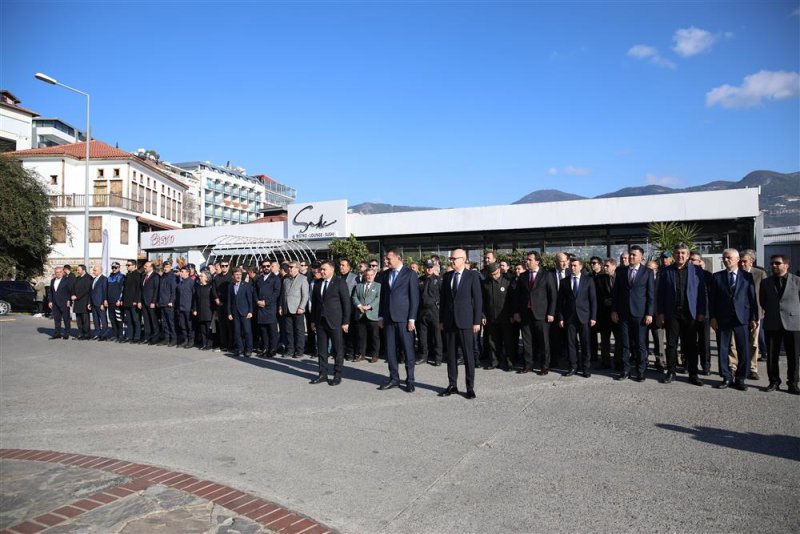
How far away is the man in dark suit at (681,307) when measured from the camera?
8352 mm

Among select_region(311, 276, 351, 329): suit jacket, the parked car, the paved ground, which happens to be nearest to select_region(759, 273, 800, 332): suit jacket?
the paved ground

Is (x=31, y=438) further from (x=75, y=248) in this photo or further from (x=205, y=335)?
(x=75, y=248)

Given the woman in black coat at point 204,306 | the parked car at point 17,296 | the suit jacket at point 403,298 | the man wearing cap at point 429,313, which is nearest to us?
the suit jacket at point 403,298

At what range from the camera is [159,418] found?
655cm

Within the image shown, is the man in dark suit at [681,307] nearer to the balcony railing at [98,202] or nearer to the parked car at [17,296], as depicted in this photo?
the parked car at [17,296]

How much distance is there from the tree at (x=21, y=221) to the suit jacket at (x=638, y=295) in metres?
39.4

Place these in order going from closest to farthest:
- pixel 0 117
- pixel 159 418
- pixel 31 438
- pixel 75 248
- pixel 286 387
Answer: pixel 31 438 → pixel 159 418 → pixel 286 387 → pixel 75 248 → pixel 0 117

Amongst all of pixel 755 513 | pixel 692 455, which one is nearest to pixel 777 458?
pixel 692 455

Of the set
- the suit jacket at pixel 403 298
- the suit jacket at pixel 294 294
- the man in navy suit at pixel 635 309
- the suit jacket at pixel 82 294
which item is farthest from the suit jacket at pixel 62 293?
the man in navy suit at pixel 635 309

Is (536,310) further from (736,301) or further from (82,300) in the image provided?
(82,300)

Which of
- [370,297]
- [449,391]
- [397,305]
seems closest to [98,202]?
[370,297]

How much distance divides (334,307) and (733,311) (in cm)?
595

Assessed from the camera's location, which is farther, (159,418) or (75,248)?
(75,248)

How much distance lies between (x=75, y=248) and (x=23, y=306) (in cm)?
2504
